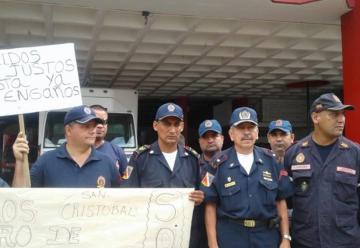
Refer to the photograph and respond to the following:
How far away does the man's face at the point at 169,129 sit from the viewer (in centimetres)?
337

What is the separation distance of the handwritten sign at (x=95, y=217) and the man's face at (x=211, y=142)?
1.45 metres

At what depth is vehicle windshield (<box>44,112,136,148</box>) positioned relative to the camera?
854 centimetres

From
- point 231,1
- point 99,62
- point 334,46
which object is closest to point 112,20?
point 231,1

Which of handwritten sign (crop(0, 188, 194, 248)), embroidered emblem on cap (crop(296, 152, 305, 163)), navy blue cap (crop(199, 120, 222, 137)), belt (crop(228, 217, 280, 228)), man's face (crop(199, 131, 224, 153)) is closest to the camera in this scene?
handwritten sign (crop(0, 188, 194, 248))

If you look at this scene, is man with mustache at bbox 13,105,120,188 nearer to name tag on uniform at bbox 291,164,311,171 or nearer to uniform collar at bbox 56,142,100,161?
uniform collar at bbox 56,142,100,161

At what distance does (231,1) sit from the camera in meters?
6.74

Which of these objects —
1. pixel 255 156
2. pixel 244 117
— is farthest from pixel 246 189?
pixel 244 117

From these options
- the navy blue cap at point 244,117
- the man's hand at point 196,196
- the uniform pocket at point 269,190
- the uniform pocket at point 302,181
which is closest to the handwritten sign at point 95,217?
the man's hand at point 196,196

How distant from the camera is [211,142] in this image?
459 centimetres

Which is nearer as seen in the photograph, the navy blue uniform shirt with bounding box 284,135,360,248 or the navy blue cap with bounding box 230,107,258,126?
the navy blue uniform shirt with bounding box 284,135,360,248

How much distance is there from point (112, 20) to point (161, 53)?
2.13m

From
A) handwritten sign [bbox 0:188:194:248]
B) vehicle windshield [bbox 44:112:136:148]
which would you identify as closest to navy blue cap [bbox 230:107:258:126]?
handwritten sign [bbox 0:188:194:248]

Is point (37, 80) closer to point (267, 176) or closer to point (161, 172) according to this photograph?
point (161, 172)

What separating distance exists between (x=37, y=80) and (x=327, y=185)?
217 cm
